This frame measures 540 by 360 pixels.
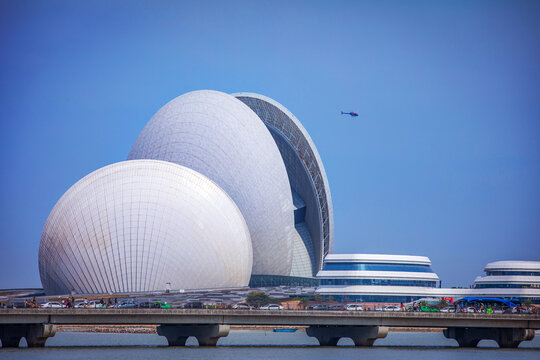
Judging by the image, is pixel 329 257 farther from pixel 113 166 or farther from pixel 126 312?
pixel 126 312

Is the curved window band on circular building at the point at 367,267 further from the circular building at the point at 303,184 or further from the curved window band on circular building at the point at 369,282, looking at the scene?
the circular building at the point at 303,184

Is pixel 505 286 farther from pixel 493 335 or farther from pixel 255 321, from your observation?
pixel 255 321

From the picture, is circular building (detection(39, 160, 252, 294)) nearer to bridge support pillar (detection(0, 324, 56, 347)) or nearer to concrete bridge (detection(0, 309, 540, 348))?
concrete bridge (detection(0, 309, 540, 348))

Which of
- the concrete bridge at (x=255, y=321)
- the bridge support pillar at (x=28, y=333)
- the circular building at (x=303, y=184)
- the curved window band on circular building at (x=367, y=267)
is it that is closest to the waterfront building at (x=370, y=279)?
the curved window band on circular building at (x=367, y=267)

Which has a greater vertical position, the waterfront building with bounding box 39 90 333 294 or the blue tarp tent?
the waterfront building with bounding box 39 90 333 294

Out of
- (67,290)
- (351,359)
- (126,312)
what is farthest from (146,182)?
(351,359)

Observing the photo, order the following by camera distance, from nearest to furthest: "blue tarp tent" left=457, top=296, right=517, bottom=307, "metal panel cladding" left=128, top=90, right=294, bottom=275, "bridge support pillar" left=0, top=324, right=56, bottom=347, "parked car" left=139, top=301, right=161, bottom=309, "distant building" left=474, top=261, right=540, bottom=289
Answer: "bridge support pillar" left=0, top=324, right=56, bottom=347 → "parked car" left=139, top=301, right=161, bottom=309 → "blue tarp tent" left=457, top=296, right=517, bottom=307 → "metal panel cladding" left=128, top=90, right=294, bottom=275 → "distant building" left=474, top=261, right=540, bottom=289

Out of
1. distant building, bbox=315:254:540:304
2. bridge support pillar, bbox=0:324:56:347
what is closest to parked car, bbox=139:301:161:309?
bridge support pillar, bbox=0:324:56:347

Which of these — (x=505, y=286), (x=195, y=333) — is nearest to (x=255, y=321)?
(x=195, y=333)
